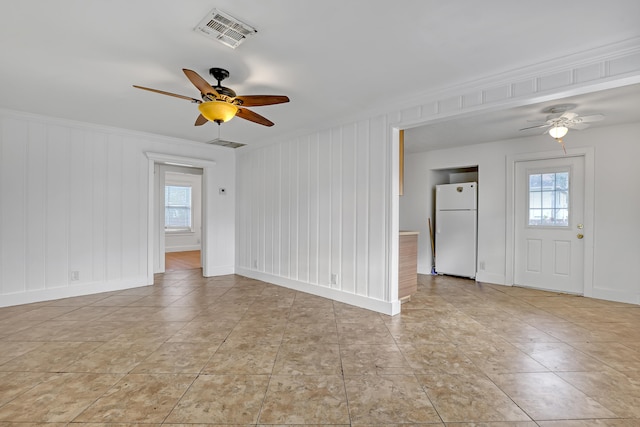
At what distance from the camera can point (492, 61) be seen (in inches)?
101

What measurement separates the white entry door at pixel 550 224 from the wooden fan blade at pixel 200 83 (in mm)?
4889

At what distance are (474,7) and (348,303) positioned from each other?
326cm

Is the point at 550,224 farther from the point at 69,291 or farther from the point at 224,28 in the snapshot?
the point at 69,291

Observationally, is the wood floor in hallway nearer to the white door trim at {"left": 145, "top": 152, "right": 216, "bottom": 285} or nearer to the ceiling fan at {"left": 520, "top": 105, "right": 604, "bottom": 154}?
the white door trim at {"left": 145, "top": 152, "right": 216, "bottom": 285}

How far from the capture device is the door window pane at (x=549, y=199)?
471cm

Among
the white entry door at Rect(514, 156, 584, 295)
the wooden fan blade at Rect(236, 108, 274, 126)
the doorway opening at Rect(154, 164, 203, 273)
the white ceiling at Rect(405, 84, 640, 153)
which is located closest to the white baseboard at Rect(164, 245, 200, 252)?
the doorway opening at Rect(154, 164, 203, 273)

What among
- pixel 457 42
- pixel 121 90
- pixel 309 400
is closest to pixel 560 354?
pixel 309 400

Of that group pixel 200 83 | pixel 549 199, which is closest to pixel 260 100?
pixel 200 83

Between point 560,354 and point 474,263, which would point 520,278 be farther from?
point 560,354

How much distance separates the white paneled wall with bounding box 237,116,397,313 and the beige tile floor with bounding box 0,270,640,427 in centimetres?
52

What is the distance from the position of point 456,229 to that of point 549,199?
148 cm

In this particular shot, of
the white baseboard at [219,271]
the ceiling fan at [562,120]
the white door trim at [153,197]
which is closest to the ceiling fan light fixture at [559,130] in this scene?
the ceiling fan at [562,120]

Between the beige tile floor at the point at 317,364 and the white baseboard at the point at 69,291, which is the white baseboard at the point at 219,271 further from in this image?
the beige tile floor at the point at 317,364

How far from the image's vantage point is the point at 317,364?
237cm
